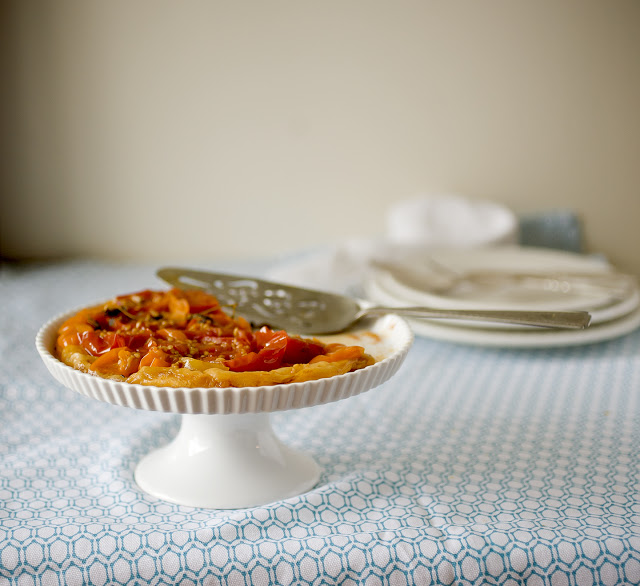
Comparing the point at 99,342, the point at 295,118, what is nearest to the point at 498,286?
the point at 99,342

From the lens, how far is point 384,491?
0.68 m

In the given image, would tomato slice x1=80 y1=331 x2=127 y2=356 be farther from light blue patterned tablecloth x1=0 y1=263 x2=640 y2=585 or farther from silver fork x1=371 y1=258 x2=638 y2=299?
silver fork x1=371 y1=258 x2=638 y2=299

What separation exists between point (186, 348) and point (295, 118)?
1.33 m

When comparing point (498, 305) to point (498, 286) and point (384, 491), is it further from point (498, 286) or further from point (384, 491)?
point (384, 491)

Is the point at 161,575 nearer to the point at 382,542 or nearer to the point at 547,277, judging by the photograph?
the point at 382,542

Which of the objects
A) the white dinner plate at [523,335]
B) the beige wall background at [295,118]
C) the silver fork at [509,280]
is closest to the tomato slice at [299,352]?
the white dinner plate at [523,335]

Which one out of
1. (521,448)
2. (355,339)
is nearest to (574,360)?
(521,448)

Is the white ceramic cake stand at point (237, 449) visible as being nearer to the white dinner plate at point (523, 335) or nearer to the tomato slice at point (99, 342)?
the tomato slice at point (99, 342)

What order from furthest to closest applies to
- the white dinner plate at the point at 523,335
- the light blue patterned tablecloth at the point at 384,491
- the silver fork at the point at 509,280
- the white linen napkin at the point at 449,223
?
1. the white linen napkin at the point at 449,223
2. the silver fork at the point at 509,280
3. the white dinner plate at the point at 523,335
4. the light blue patterned tablecloth at the point at 384,491

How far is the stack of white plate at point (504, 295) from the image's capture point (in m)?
1.04

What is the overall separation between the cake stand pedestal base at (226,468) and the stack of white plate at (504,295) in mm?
437

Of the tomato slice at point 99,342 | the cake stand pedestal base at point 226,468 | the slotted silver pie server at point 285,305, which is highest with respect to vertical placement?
the tomato slice at point 99,342

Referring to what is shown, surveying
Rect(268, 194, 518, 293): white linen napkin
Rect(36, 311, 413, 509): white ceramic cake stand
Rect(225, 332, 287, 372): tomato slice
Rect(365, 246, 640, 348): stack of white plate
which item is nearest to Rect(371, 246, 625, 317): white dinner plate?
Rect(365, 246, 640, 348): stack of white plate

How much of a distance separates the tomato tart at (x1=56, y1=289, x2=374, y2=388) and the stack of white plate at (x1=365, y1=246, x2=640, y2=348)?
42 centimetres
